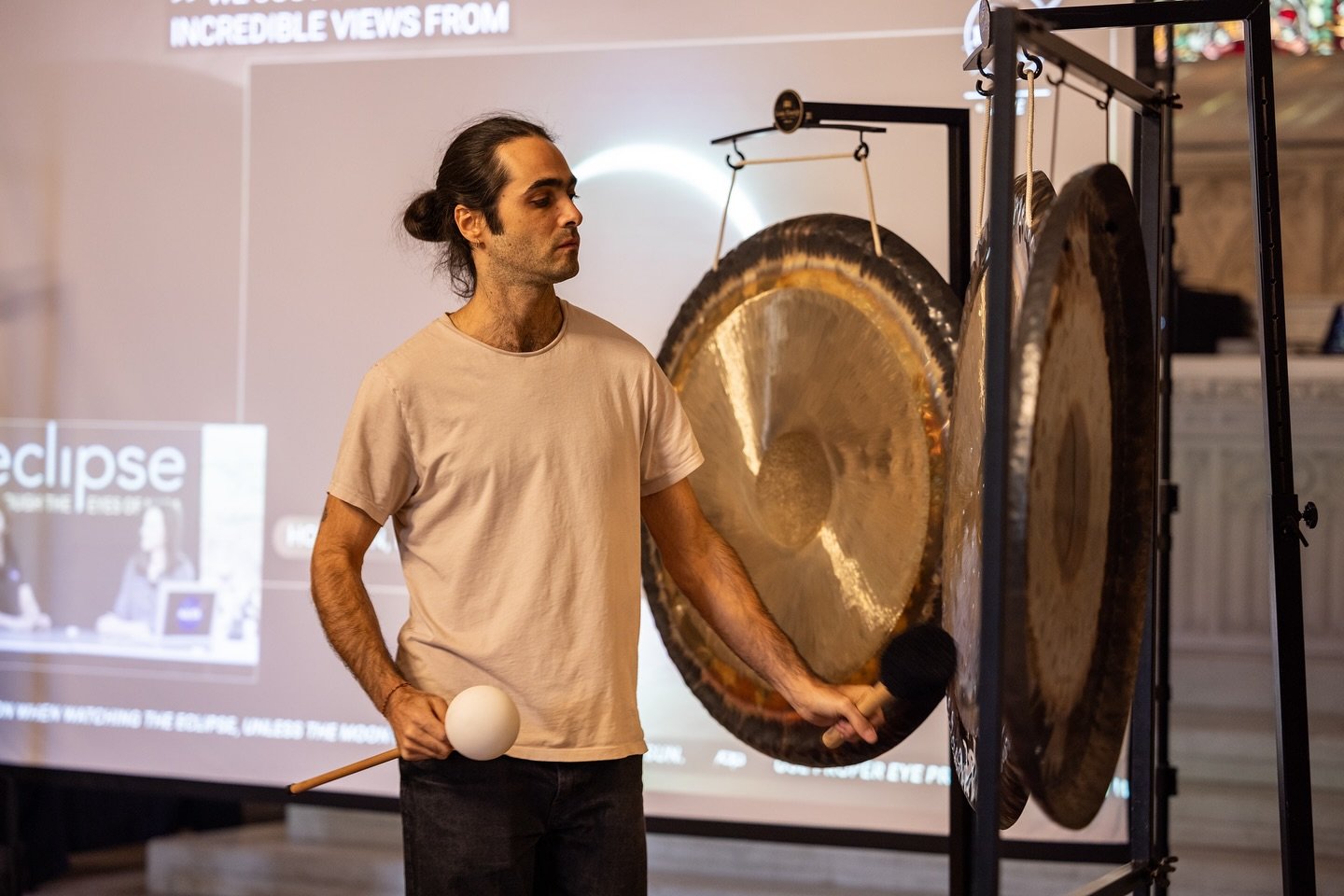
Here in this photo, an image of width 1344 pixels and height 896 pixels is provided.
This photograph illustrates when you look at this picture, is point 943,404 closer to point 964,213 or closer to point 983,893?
point 964,213

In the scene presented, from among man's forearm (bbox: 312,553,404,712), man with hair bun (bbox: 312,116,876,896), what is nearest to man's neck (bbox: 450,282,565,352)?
man with hair bun (bbox: 312,116,876,896)

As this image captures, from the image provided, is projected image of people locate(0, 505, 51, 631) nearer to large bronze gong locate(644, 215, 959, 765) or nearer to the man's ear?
large bronze gong locate(644, 215, 959, 765)

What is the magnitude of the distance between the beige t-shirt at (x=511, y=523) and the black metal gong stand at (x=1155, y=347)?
47 cm

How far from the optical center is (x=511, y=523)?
1585 mm

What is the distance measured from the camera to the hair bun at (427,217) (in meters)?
1.74

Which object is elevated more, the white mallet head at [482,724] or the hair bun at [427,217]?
the hair bun at [427,217]

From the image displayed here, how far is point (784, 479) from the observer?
2027 millimetres

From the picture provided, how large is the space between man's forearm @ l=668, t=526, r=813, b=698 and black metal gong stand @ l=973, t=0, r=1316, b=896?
12.0 inches

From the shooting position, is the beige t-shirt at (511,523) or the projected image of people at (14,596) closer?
the beige t-shirt at (511,523)

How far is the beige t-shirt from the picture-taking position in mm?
1557
